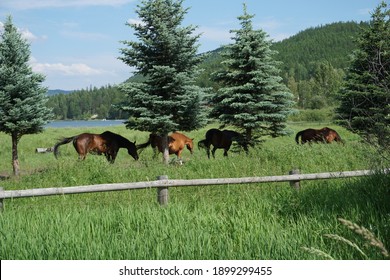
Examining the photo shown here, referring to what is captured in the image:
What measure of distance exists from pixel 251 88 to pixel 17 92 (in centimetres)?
1092

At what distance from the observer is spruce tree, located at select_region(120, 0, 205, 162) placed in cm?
1827

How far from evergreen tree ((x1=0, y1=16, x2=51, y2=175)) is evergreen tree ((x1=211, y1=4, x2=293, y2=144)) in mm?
8305

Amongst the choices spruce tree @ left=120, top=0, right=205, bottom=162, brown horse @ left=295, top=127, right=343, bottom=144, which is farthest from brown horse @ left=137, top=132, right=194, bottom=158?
brown horse @ left=295, top=127, right=343, bottom=144

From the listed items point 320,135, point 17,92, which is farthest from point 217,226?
point 320,135

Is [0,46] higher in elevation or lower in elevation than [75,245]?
higher

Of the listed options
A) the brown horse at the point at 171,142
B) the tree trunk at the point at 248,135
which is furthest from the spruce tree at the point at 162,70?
the tree trunk at the point at 248,135

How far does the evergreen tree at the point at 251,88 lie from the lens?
19.7 metres

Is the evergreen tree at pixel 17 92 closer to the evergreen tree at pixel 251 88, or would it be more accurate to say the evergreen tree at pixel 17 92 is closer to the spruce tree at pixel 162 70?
the spruce tree at pixel 162 70

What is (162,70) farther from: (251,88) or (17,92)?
(17,92)

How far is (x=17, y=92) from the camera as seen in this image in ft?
63.7

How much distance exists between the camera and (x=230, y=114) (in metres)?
20.1

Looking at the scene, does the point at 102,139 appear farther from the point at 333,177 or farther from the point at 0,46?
the point at 333,177

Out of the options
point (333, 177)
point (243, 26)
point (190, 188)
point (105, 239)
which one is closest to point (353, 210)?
point (333, 177)

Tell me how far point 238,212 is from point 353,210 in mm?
1622
